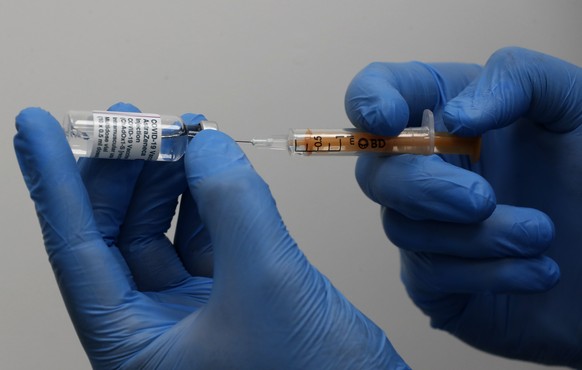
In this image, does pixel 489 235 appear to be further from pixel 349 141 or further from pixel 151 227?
pixel 151 227

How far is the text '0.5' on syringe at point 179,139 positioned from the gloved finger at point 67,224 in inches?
2.1

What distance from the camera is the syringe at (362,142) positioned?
104cm

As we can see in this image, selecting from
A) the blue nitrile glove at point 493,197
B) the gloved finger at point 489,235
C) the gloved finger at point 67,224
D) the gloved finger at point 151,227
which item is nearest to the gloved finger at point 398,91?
the blue nitrile glove at point 493,197

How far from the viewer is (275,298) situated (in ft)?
2.84

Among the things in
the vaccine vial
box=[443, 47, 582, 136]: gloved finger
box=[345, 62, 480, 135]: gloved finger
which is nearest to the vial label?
the vaccine vial

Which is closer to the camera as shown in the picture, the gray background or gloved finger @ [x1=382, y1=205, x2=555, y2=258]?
gloved finger @ [x1=382, y1=205, x2=555, y2=258]

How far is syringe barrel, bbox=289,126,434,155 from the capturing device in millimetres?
1046

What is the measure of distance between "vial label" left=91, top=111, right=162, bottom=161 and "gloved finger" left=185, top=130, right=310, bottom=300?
3.7 inches

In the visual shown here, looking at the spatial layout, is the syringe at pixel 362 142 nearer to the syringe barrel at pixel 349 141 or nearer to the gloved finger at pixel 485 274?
the syringe barrel at pixel 349 141

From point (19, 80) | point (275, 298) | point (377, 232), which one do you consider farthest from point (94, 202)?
point (377, 232)

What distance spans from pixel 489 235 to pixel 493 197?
3.3 inches

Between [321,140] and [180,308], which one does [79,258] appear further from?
[321,140]

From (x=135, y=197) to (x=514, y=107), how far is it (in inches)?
22.9

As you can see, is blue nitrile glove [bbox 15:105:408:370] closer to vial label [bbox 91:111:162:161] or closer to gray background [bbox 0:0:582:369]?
vial label [bbox 91:111:162:161]
